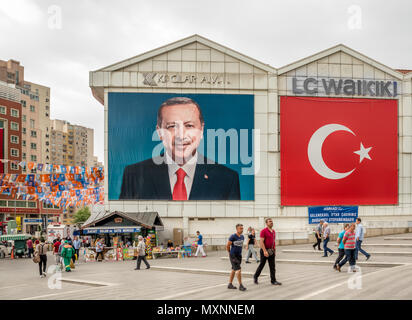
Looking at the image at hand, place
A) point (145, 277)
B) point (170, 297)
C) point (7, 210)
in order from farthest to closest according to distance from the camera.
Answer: point (7, 210), point (145, 277), point (170, 297)

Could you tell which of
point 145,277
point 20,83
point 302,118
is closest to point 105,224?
point 145,277

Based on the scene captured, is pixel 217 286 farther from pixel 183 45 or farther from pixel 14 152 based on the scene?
pixel 14 152

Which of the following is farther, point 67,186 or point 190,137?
point 67,186

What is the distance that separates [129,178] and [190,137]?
5.46m

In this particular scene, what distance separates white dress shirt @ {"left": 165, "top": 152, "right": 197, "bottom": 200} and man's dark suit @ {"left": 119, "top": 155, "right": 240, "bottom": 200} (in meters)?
0.23

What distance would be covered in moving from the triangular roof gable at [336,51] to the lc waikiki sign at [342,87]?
92 centimetres

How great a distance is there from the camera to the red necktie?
35.5 metres

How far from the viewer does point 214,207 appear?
35.8m

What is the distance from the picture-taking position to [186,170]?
35.5 meters

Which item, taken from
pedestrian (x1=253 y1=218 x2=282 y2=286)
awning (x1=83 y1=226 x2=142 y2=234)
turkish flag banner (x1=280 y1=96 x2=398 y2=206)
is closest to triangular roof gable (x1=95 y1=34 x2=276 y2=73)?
turkish flag banner (x1=280 y1=96 x2=398 y2=206)

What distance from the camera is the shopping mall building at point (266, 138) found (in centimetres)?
3550

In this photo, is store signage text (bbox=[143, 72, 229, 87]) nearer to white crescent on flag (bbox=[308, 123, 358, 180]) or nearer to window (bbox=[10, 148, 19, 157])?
white crescent on flag (bbox=[308, 123, 358, 180])

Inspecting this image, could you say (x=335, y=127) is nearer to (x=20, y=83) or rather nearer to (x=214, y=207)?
(x=214, y=207)

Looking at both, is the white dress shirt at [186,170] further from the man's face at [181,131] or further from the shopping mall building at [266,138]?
the man's face at [181,131]
